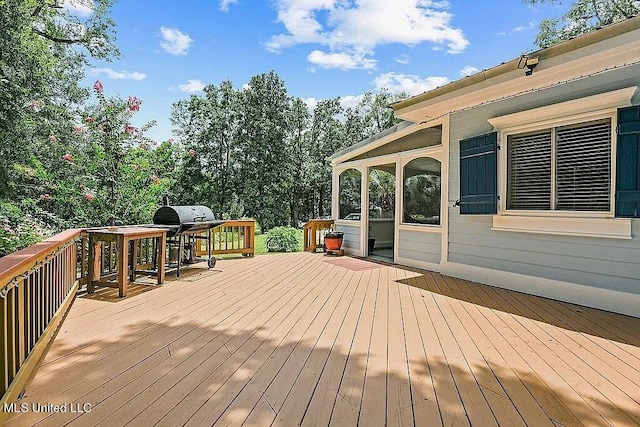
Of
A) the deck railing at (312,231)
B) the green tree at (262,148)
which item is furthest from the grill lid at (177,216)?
the green tree at (262,148)

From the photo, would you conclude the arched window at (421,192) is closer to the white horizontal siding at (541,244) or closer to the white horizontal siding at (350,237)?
the white horizontal siding at (541,244)

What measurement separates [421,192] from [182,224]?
14.1ft

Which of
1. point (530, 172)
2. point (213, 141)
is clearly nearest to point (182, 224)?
point (530, 172)

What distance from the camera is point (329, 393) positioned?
205 cm

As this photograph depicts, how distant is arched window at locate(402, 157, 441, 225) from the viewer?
6.29 m

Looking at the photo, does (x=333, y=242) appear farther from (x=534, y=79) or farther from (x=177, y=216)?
(x=534, y=79)

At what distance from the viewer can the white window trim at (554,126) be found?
3738 mm

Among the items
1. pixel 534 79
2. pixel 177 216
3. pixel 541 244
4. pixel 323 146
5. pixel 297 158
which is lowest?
pixel 541 244

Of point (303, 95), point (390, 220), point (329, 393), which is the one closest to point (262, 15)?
Answer: point (390, 220)

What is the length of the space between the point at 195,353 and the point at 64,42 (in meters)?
11.4

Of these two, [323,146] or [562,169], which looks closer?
[562,169]

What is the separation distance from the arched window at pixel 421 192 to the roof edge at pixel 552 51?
139 cm

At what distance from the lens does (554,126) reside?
430 cm

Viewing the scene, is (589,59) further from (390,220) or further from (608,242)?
(390,220)
